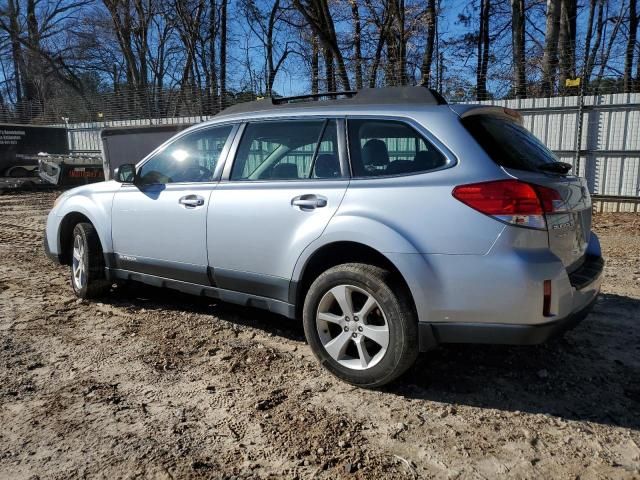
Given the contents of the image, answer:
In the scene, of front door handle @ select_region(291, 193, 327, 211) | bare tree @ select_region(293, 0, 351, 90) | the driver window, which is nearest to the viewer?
front door handle @ select_region(291, 193, 327, 211)

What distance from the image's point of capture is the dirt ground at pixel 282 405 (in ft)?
8.39

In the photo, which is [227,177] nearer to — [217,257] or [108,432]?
[217,257]

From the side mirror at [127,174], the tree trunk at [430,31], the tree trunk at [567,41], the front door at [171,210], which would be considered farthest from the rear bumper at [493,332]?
the tree trunk at [430,31]

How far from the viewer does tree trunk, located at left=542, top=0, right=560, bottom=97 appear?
1153 cm

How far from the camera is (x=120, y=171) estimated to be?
186 inches

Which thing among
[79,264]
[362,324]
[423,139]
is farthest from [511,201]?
[79,264]

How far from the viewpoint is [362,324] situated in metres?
3.22

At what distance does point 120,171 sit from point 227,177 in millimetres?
1297

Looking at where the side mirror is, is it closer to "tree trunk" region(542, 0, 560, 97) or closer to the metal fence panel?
the metal fence panel

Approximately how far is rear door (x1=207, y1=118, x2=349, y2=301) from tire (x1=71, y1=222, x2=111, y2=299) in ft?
5.42

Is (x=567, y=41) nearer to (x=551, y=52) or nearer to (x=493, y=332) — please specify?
(x=551, y=52)

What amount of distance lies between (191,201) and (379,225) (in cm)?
170

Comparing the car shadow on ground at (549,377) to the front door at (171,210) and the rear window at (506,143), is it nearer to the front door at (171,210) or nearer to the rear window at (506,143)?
the rear window at (506,143)

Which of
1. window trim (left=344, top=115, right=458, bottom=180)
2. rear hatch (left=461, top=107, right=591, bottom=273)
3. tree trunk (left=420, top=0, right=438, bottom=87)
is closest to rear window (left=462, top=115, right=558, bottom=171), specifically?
rear hatch (left=461, top=107, right=591, bottom=273)
